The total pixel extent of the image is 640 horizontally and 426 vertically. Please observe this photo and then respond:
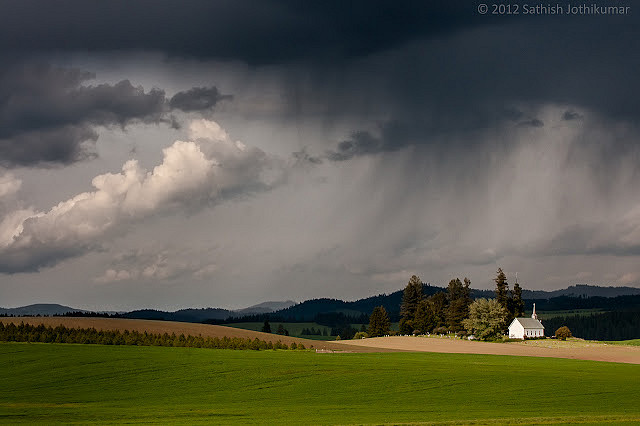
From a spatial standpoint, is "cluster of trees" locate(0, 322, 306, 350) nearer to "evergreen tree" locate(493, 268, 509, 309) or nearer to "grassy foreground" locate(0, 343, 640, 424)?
"grassy foreground" locate(0, 343, 640, 424)

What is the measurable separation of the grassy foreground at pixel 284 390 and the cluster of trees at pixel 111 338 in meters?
10.6

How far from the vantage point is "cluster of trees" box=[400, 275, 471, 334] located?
552 ft

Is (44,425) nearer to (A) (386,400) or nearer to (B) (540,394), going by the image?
(A) (386,400)

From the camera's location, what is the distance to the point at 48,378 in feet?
222

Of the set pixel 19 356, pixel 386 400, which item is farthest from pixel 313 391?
pixel 19 356

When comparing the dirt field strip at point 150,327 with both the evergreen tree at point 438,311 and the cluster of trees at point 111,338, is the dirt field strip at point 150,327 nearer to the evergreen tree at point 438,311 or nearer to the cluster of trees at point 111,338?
the cluster of trees at point 111,338

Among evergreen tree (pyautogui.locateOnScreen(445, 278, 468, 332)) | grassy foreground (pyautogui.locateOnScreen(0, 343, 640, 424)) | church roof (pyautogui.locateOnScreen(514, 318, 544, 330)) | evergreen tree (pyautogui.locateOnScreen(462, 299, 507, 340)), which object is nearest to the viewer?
grassy foreground (pyautogui.locateOnScreen(0, 343, 640, 424))

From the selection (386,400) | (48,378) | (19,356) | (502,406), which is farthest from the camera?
(19,356)

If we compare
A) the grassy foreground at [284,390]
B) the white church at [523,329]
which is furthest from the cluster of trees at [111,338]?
the white church at [523,329]

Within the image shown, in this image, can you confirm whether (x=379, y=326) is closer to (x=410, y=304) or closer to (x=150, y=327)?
(x=410, y=304)

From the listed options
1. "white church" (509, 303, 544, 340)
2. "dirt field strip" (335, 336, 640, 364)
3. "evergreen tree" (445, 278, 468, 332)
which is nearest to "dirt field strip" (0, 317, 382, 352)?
"dirt field strip" (335, 336, 640, 364)

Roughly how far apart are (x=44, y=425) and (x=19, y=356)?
4373 cm

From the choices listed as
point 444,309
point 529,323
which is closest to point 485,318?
point 444,309

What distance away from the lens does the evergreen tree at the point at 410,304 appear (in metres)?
177
